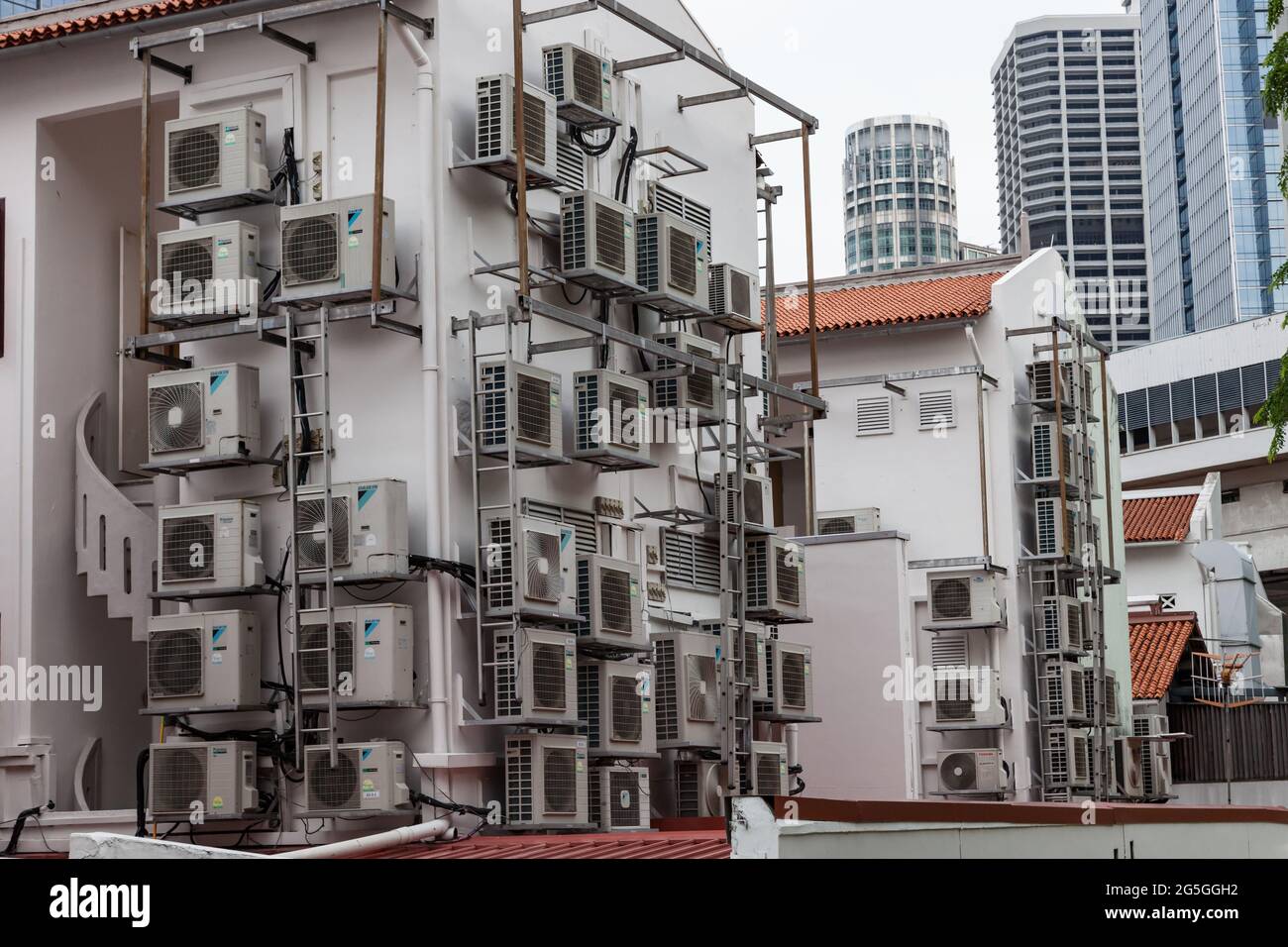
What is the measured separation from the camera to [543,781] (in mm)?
17031

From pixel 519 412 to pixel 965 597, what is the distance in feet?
46.6

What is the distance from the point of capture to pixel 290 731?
56.4ft

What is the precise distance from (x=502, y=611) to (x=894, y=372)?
54.8 ft

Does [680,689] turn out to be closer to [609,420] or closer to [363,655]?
[609,420]

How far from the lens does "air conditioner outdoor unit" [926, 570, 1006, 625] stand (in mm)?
29812

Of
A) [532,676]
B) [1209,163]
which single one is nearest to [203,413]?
[532,676]

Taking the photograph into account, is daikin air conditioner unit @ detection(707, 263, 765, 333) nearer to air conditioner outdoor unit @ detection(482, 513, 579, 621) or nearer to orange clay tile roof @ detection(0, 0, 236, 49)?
air conditioner outdoor unit @ detection(482, 513, 579, 621)

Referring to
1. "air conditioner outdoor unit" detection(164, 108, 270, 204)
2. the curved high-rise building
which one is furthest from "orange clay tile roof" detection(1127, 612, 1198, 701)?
the curved high-rise building

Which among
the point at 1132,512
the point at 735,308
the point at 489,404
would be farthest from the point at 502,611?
the point at 1132,512

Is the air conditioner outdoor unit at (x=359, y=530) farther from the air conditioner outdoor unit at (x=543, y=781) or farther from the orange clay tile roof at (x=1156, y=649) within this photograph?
the orange clay tile roof at (x=1156, y=649)
